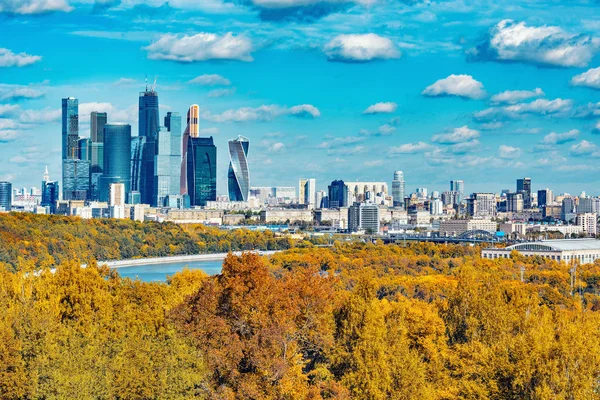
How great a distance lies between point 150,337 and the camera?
2112cm

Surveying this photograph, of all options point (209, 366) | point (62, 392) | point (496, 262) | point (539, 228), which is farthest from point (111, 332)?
point (539, 228)

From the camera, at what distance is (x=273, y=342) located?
15.8 metres

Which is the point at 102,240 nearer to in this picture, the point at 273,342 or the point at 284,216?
the point at 273,342

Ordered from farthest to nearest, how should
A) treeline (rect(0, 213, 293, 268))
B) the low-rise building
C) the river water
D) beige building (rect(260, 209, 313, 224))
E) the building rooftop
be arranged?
beige building (rect(260, 209, 313, 224))
the building rooftop
the low-rise building
the river water
treeline (rect(0, 213, 293, 268))

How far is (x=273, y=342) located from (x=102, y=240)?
67747 millimetres

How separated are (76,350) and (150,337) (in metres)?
2.29

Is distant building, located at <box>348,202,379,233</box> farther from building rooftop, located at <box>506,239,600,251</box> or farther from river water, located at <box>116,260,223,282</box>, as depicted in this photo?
building rooftop, located at <box>506,239,600,251</box>

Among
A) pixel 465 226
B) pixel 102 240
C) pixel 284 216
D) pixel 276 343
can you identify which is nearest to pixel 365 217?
pixel 465 226

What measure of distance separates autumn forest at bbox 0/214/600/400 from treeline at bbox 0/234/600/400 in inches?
1.3

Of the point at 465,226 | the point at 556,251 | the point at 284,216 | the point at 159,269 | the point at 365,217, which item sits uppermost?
the point at 284,216

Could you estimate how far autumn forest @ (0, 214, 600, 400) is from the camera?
51.6 ft

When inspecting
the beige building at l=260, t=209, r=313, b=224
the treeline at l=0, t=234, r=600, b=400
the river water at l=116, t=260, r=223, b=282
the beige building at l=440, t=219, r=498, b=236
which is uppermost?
the beige building at l=260, t=209, r=313, b=224

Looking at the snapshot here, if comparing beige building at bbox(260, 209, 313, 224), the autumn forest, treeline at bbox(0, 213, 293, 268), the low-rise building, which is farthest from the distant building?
the autumn forest

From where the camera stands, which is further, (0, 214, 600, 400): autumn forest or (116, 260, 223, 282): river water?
(116, 260, 223, 282): river water
